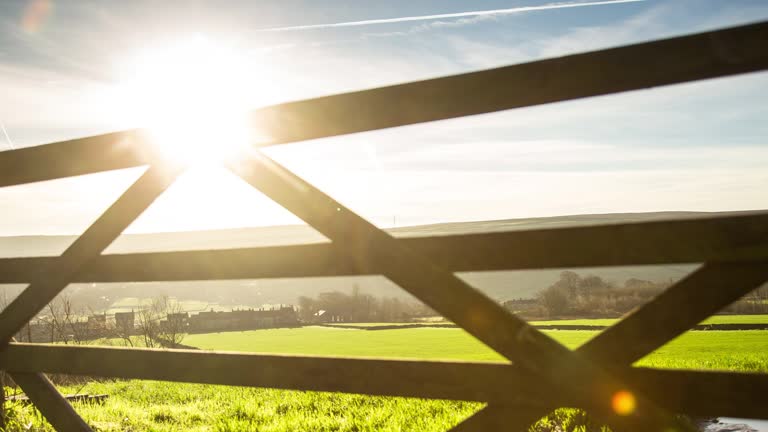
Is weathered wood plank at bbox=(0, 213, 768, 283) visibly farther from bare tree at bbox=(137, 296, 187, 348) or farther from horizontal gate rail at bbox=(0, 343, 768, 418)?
bare tree at bbox=(137, 296, 187, 348)

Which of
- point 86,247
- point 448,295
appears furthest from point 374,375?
point 86,247

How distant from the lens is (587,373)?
1.75m

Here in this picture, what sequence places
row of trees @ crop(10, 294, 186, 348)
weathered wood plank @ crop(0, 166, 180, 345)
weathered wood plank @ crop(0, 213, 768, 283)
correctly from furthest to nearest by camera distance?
1. row of trees @ crop(10, 294, 186, 348)
2. weathered wood plank @ crop(0, 166, 180, 345)
3. weathered wood plank @ crop(0, 213, 768, 283)

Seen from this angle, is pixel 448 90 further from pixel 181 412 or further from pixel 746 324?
pixel 746 324

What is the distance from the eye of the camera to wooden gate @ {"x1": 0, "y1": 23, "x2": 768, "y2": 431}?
1.71 m

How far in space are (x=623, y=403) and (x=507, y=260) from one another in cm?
62

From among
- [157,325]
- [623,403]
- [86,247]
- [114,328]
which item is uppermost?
[86,247]

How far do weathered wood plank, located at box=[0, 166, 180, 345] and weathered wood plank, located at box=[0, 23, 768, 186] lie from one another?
0.14 m

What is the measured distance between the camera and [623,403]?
1.74 meters

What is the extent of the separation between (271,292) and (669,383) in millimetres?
123097

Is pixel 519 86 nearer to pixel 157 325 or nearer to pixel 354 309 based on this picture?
pixel 157 325

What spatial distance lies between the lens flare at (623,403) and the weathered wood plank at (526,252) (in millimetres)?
449

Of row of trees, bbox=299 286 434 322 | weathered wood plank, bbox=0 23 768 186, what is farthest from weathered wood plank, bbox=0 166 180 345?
→ row of trees, bbox=299 286 434 322

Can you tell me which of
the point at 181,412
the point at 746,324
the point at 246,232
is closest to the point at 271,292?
the point at 246,232
